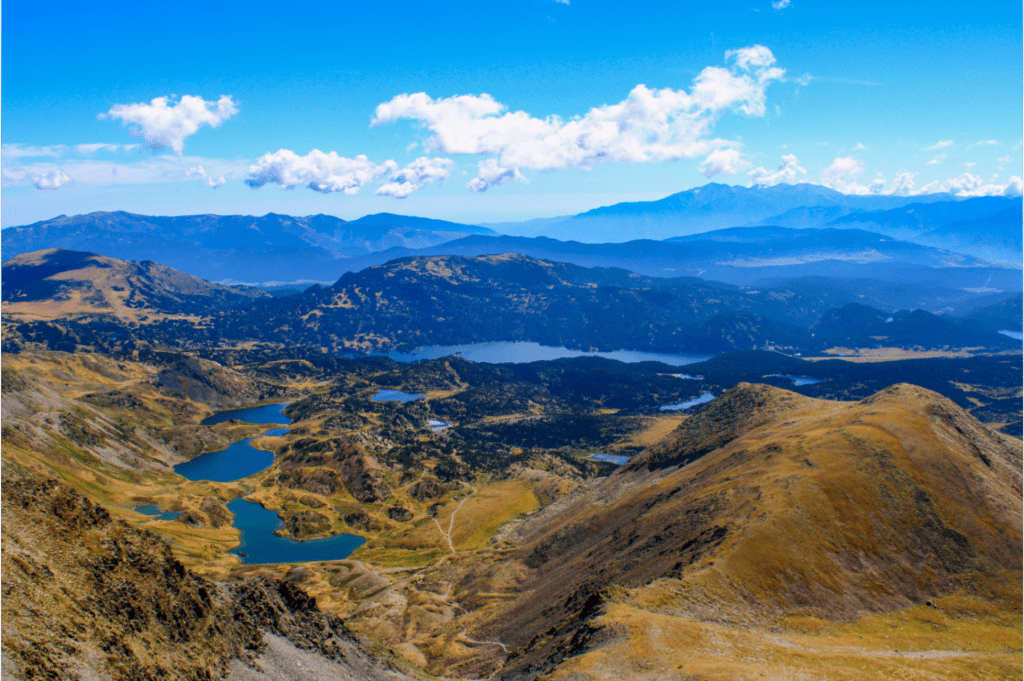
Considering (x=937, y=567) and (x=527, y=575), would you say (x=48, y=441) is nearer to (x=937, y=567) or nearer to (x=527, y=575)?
(x=527, y=575)

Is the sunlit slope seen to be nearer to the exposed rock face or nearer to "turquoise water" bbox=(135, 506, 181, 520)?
the exposed rock face

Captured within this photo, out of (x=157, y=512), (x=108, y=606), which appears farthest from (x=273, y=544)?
(x=108, y=606)

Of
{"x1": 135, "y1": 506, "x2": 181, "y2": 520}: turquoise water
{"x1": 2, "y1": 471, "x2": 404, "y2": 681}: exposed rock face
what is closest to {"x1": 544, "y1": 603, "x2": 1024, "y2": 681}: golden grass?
{"x1": 2, "y1": 471, "x2": 404, "y2": 681}: exposed rock face

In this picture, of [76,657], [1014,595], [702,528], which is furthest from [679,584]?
[76,657]

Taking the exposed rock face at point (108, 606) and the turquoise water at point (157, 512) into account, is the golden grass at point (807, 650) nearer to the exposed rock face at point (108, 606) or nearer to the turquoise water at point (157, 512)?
the exposed rock face at point (108, 606)

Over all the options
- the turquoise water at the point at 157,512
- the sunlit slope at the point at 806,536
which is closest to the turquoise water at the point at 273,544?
the turquoise water at the point at 157,512

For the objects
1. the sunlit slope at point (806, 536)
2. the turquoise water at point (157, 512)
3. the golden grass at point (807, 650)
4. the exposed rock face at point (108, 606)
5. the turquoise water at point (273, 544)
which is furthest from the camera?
the turquoise water at point (157, 512)
